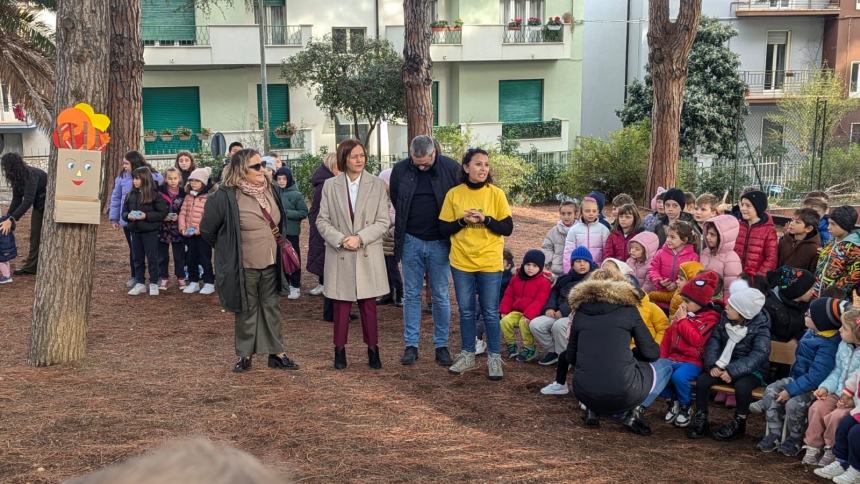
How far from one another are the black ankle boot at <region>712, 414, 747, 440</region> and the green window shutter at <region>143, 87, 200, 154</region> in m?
26.9

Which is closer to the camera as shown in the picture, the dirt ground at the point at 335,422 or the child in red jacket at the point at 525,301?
the dirt ground at the point at 335,422

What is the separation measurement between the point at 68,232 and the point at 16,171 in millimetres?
4963

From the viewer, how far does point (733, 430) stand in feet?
20.5

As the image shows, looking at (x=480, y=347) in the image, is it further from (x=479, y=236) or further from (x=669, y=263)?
(x=669, y=263)

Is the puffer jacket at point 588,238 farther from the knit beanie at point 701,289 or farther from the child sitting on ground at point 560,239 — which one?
the knit beanie at point 701,289

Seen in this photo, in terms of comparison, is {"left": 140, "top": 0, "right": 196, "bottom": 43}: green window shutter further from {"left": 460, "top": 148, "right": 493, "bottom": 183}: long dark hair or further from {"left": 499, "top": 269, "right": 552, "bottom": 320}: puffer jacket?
{"left": 460, "top": 148, "right": 493, "bottom": 183}: long dark hair

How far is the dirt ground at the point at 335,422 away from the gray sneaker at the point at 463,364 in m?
0.09

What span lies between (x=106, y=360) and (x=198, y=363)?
32.2 inches

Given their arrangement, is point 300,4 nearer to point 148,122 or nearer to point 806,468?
point 148,122

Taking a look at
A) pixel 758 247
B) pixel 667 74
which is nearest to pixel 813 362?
pixel 758 247

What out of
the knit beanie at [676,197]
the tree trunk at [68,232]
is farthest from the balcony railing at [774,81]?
the tree trunk at [68,232]

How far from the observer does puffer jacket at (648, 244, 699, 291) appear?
26.2 ft

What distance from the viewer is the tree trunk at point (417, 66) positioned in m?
14.6

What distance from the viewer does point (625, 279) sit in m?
6.64
